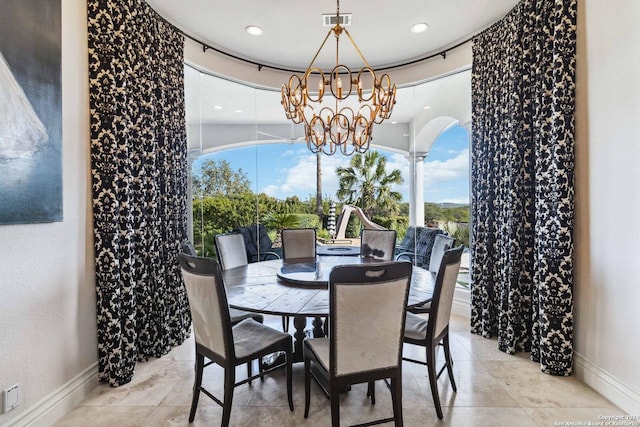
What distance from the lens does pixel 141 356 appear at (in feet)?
9.22

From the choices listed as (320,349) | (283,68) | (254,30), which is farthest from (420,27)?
(320,349)

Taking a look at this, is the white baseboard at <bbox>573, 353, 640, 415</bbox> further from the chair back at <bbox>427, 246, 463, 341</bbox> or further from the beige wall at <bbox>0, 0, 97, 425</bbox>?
the beige wall at <bbox>0, 0, 97, 425</bbox>

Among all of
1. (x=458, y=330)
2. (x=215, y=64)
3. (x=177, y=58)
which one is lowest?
(x=458, y=330)

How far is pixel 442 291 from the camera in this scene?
207cm

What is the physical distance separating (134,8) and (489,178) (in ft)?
11.2

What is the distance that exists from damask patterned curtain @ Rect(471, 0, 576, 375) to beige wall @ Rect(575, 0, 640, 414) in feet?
0.31

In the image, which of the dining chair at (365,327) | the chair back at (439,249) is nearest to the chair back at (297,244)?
the chair back at (439,249)

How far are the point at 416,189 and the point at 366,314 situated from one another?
13.5 feet

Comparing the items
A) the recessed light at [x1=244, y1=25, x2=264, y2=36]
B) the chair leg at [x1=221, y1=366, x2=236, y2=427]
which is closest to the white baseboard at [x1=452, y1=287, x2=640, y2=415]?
the chair leg at [x1=221, y1=366, x2=236, y2=427]

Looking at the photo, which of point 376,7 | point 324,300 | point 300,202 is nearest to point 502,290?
point 324,300

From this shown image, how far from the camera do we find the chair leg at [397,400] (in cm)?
174

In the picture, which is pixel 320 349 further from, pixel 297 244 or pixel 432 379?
pixel 297 244

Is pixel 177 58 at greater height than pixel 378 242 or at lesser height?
greater

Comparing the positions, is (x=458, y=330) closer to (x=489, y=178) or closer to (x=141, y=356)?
(x=489, y=178)
